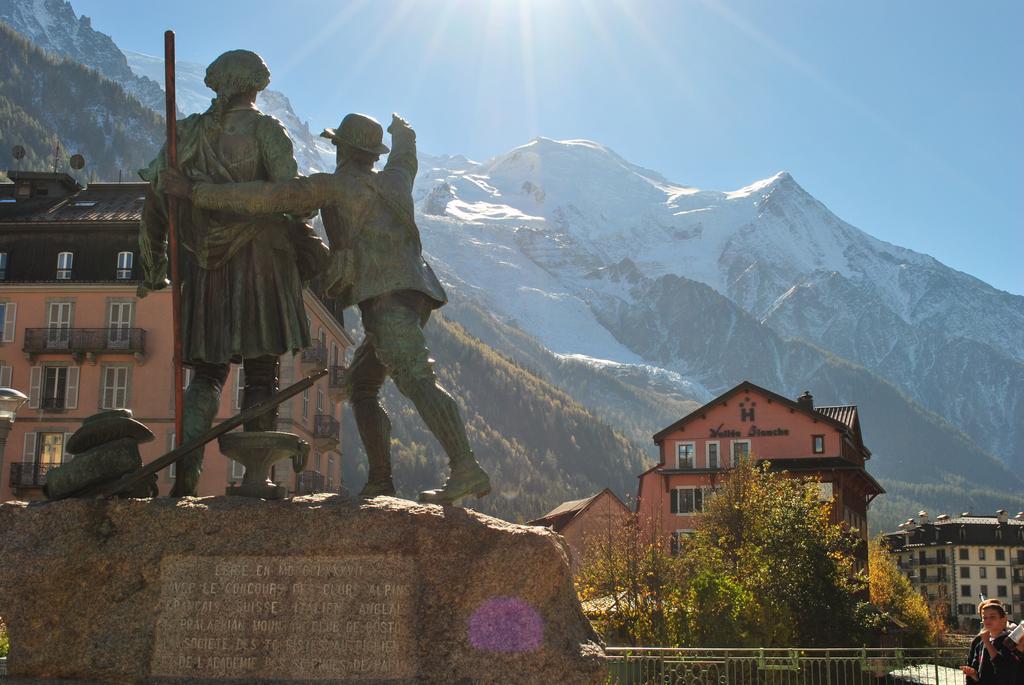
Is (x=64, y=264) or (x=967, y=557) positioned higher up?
(x=64, y=264)

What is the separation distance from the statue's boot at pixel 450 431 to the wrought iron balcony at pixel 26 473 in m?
41.9

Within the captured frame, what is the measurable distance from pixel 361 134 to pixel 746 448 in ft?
198

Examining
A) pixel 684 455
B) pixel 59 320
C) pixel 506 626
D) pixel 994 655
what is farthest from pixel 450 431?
pixel 684 455

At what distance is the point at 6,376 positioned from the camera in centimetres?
5125

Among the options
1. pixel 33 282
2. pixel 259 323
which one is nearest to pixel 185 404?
pixel 259 323

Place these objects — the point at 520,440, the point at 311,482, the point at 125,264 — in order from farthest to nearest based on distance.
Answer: the point at 520,440 < the point at 125,264 < the point at 311,482

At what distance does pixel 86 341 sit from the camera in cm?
5012

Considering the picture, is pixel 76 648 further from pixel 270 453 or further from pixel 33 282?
pixel 33 282

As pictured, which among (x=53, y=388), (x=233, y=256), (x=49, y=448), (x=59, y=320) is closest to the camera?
(x=233, y=256)

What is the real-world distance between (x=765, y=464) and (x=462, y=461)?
1671 inches

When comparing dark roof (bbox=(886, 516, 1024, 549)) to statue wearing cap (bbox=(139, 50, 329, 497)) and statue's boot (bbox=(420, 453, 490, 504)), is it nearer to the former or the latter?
statue's boot (bbox=(420, 453, 490, 504))

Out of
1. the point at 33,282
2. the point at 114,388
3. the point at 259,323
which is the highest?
the point at 33,282

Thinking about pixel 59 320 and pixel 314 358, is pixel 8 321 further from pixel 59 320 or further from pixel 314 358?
pixel 314 358

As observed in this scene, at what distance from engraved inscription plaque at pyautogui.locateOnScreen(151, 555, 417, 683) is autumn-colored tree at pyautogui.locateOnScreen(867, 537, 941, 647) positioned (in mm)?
49907
